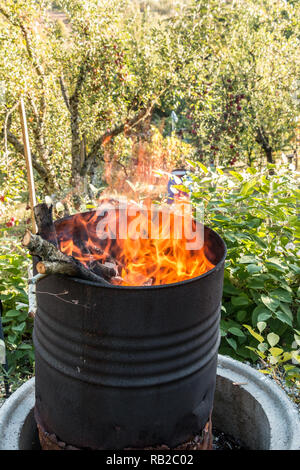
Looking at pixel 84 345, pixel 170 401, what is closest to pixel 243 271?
pixel 170 401

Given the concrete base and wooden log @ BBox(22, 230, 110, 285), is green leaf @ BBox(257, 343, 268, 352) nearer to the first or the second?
the concrete base

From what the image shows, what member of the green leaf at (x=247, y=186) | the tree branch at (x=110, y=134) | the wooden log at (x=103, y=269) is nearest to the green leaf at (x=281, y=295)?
the green leaf at (x=247, y=186)

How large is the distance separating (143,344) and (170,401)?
26 cm

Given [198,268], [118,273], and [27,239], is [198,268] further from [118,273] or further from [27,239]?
[27,239]

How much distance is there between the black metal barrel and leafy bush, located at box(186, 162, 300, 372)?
2.95 ft

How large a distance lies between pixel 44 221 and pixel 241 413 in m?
1.36

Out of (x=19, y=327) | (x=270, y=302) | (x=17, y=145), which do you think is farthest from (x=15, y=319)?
(x=17, y=145)

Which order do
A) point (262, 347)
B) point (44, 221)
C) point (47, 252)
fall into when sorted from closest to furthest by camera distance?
point (47, 252) < point (44, 221) < point (262, 347)

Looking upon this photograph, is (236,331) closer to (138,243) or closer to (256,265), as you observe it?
(256,265)

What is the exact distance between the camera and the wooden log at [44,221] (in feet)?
4.21

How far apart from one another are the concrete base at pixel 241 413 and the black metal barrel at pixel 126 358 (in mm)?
316

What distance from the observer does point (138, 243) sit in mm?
1731

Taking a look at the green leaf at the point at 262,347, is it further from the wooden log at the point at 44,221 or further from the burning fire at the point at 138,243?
the wooden log at the point at 44,221

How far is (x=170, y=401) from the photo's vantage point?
128 centimetres
